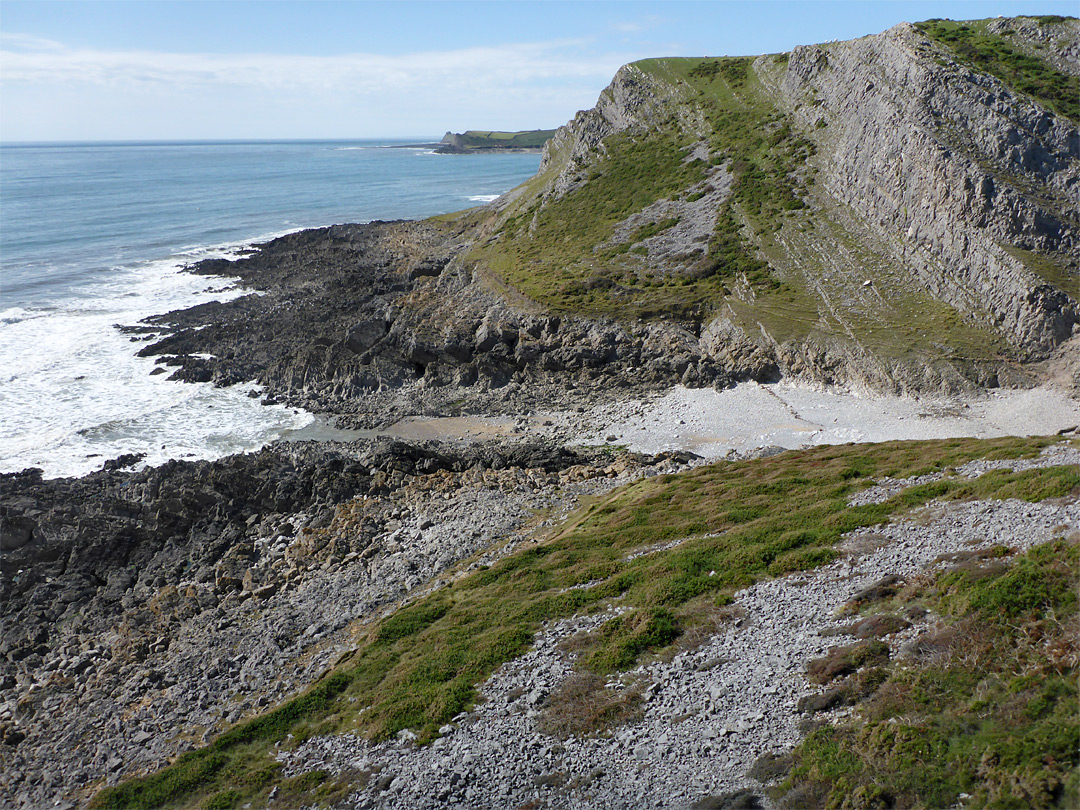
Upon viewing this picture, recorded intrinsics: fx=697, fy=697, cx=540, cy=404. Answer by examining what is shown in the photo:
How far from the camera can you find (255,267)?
79.6 metres

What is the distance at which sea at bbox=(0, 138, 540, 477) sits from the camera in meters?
39.6

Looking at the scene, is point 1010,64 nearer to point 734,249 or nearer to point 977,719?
point 734,249

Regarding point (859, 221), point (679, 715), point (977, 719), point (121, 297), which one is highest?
point (859, 221)

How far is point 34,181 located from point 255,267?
139m

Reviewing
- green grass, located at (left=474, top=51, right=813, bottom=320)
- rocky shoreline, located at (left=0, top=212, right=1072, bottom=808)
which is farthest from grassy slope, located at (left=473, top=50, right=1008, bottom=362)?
rocky shoreline, located at (left=0, top=212, right=1072, bottom=808)

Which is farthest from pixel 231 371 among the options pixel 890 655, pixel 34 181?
pixel 34 181

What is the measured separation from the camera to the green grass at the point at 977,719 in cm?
1055

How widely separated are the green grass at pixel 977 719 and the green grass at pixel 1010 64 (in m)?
47.7

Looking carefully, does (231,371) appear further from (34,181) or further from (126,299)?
(34,181)

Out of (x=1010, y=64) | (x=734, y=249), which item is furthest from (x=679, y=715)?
(x=1010, y=64)

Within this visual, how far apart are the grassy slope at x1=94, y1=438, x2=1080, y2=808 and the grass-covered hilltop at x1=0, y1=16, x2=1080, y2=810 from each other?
0.13 metres

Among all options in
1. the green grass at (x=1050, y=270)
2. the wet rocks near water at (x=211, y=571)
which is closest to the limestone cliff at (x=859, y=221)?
the green grass at (x=1050, y=270)

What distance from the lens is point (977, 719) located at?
11820 millimetres

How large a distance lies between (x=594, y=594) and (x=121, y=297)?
223 feet
